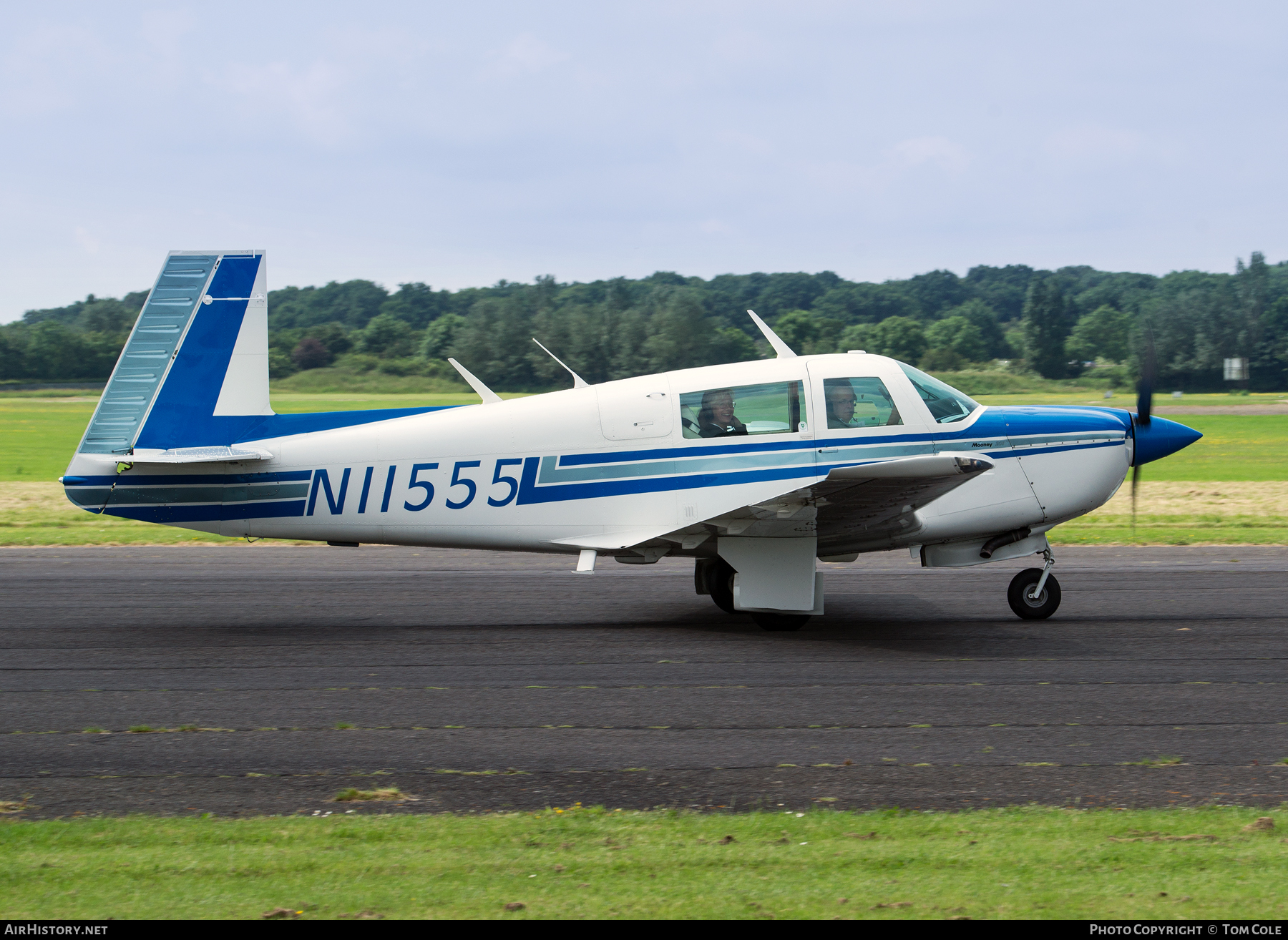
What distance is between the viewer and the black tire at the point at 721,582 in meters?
11.4

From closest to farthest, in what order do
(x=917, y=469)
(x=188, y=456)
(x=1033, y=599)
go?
(x=917, y=469) → (x=188, y=456) → (x=1033, y=599)

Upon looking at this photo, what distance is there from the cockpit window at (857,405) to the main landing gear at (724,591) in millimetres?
1749

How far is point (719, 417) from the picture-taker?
10.3m

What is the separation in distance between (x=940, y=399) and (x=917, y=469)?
199cm

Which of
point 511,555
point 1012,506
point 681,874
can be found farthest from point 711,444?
point 511,555

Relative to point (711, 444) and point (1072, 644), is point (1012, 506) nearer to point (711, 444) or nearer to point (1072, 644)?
point (1072, 644)

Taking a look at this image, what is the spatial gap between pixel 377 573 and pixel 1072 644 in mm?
8522

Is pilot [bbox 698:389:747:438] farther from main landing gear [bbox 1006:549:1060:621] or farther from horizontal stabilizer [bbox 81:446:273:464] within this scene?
horizontal stabilizer [bbox 81:446:273:464]

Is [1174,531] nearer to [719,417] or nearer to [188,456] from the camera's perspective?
[719,417]

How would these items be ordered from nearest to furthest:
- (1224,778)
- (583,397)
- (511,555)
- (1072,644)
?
1. (1224,778)
2. (1072,644)
3. (583,397)
4. (511,555)

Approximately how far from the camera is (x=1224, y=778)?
6.23 meters

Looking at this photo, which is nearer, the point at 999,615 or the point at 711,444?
the point at 711,444

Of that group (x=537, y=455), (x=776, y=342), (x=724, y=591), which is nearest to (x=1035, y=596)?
(x=724, y=591)

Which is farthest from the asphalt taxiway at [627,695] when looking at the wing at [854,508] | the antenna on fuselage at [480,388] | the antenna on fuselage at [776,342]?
the antenna on fuselage at [776,342]
